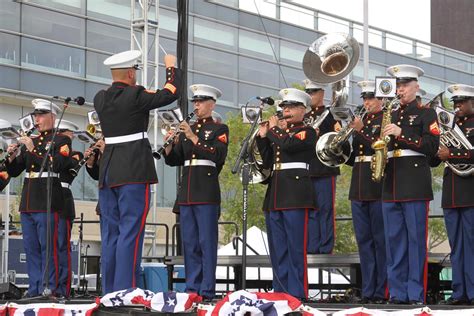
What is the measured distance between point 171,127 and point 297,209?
139 centimetres

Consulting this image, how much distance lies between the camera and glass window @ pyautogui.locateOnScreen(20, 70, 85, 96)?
2748 cm

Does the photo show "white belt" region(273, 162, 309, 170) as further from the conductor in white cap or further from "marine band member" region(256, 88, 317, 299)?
the conductor in white cap

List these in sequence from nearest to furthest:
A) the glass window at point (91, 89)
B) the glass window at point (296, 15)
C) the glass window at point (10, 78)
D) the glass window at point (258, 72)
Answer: the glass window at point (10, 78) → the glass window at point (91, 89) → the glass window at point (258, 72) → the glass window at point (296, 15)

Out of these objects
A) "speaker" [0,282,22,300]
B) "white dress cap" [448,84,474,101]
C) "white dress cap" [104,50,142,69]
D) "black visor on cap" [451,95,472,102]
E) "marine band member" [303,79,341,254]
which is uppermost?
"white dress cap" [104,50,142,69]

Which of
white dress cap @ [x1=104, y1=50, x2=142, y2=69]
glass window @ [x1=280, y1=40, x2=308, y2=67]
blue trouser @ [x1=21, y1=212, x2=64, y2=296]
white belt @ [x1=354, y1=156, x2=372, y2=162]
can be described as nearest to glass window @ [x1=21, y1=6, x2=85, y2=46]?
glass window @ [x1=280, y1=40, x2=308, y2=67]

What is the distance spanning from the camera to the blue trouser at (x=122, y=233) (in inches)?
341

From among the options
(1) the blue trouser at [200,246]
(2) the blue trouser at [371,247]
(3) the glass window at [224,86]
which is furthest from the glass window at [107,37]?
(2) the blue trouser at [371,247]

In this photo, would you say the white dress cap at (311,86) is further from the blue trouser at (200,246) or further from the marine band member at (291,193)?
the blue trouser at (200,246)

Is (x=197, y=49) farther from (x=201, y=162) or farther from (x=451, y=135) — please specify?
(x=451, y=135)

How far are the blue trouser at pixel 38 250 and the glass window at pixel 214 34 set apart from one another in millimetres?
22426

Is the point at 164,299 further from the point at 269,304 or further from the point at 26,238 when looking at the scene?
the point at 26,238

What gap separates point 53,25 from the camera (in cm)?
2850

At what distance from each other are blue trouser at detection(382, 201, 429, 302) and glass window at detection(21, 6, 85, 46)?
20.9 m

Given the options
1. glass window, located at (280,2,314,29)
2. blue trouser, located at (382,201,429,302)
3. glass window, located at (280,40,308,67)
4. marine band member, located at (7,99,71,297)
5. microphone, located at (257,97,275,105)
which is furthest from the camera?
glass window, located at (280,2,314,29)
